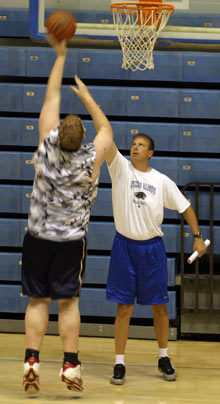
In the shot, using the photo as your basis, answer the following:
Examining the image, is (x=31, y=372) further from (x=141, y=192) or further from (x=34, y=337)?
(x=141, y=192)

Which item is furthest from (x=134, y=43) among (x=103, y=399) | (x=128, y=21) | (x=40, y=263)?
(x=103, y=399)

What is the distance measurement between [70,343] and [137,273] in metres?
0.97

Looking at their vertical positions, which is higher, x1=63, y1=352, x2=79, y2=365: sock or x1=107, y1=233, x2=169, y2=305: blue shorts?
x1=107, y1=233, x2=169, y2=305: blue shorts

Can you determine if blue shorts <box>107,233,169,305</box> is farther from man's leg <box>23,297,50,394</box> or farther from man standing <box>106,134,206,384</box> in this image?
man's leg <box>23,297,50,394</box>

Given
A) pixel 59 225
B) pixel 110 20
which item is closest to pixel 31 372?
pixel 59 225

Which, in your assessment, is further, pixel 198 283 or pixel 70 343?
pixel 198 283

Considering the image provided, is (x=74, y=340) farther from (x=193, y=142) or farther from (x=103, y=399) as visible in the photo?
(x=193, y=142)

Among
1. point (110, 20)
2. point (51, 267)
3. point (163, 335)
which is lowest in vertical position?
point (163, 335)

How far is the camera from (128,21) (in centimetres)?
607

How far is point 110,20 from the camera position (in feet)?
20.8

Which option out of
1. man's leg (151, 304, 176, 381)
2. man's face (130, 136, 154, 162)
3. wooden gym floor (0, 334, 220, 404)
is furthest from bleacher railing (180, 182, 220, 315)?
man's face (130, 136, 154, 162)

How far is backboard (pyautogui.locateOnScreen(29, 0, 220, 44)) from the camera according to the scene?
6176 millimetres

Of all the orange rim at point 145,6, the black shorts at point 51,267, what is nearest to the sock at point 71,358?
the black shorts at point 51,267

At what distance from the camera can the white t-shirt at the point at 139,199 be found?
16.1 ft
